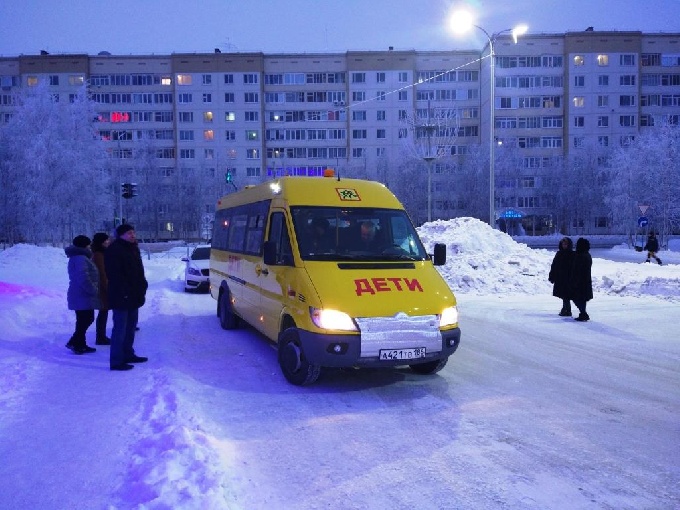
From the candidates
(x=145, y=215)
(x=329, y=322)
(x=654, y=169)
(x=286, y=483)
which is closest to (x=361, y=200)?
(x=329, y=322)

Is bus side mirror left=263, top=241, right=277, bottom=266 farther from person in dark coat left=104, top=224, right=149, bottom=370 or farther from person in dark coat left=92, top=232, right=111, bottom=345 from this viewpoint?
person in dark coat left=92, top=232, right=111, bottom=345

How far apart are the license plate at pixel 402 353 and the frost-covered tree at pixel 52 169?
130 ft

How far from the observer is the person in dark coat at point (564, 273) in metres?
12.2

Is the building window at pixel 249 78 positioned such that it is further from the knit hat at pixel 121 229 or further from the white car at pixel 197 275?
the knit hat at pixel 121 229

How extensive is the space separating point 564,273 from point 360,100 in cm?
6695

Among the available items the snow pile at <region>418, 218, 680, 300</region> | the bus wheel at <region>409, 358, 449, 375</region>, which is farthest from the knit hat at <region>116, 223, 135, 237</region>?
the snow pile at <region>418, 218, 680, 300</region>

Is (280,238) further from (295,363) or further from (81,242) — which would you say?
(81,242)

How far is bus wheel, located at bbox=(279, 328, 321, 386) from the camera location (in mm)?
6723

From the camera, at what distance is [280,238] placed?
7742mm

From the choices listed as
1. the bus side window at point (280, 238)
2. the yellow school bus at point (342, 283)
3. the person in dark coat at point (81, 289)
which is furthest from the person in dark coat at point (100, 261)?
the bus side window at point (280, 238)

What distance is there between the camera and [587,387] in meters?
6.89

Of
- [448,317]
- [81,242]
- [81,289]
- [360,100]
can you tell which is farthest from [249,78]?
[448,317]

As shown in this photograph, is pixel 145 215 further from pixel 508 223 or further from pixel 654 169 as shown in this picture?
pixel 654 169

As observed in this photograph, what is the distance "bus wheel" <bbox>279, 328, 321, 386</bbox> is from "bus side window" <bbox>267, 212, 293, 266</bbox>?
0.96 m
